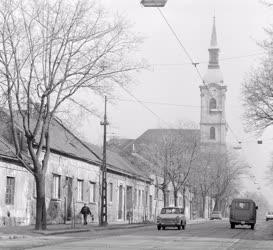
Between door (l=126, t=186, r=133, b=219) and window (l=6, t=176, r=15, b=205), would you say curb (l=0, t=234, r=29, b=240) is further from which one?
door (l=126, t=186, r=133, b=219)

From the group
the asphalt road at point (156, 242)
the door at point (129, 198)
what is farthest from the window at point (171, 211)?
the door at point (129, 198)

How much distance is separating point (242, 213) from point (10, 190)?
61.5 ft

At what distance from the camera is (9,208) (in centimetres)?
3816

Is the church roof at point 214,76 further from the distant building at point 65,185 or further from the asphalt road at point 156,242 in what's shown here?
the asphalt road at point 156,242

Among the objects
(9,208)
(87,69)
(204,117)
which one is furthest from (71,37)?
(204,117)

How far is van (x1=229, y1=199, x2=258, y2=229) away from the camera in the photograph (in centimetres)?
4831

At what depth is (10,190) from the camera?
38.7m

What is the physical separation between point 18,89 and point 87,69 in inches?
147

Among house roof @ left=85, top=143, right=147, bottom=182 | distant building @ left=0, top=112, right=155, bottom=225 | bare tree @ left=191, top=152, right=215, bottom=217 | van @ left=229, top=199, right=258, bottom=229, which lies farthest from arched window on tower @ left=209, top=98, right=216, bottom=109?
van @ left=229, top=199, right=258, bottom=229

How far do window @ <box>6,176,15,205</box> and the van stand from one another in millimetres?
17569

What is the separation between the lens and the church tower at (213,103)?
134 m

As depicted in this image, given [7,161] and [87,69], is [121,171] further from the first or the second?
[87,69]

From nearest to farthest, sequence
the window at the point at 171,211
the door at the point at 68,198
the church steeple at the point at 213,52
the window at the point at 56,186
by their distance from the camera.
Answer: the window at the point at 171,211 → the window at the point at 56,186 → the door at the point at 68,198 → the church steeple at the point at 213,52

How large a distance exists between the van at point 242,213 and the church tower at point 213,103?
82.2 m
